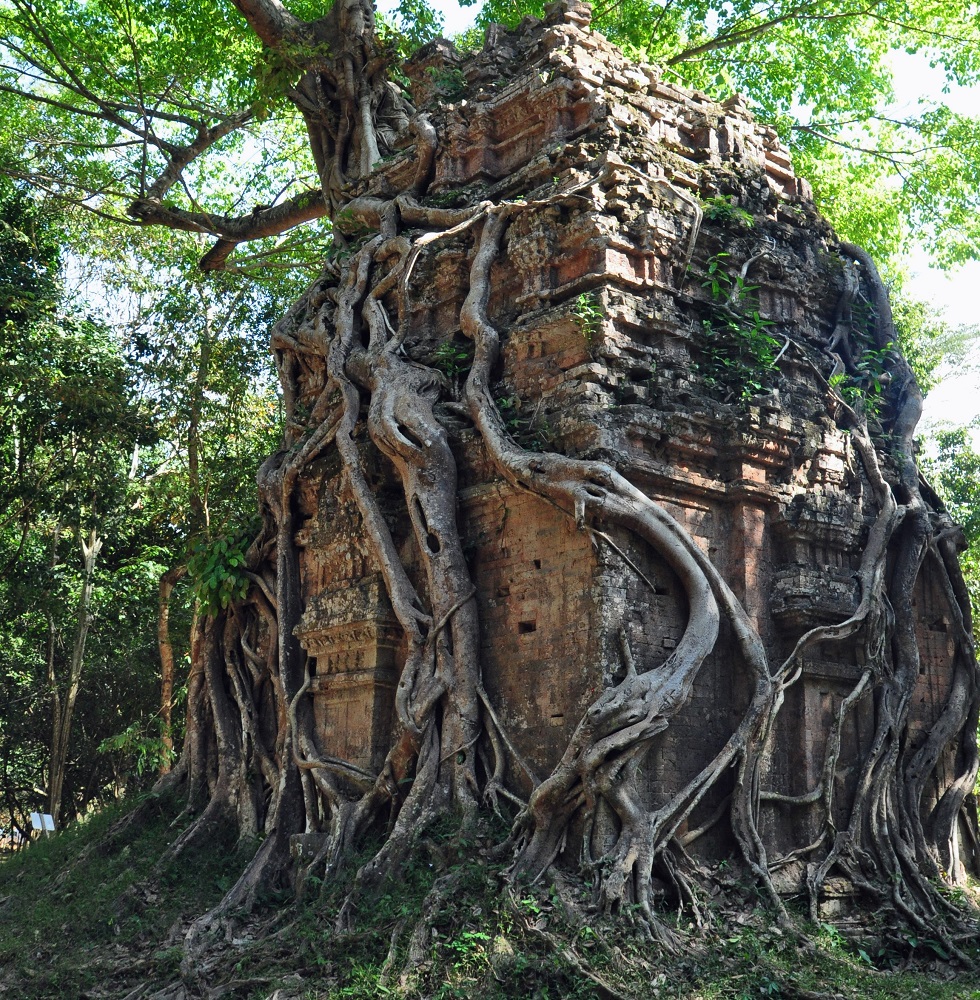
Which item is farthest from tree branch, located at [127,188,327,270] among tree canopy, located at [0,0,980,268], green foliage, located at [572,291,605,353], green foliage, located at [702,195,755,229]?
green foliage, located at [572,291,605,353]

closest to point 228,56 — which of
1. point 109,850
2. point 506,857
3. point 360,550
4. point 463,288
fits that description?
point 463,288

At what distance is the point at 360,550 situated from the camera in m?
8.09

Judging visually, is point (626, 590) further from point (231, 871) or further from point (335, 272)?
point (335, 272)

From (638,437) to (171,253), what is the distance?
414 inches

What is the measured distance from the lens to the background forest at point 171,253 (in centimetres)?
1231

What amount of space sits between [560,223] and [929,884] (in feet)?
15.8

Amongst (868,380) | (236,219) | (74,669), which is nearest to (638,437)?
(868,380)

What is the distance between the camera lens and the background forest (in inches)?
485

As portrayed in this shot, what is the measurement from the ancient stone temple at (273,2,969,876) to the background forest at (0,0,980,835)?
320 centimetres

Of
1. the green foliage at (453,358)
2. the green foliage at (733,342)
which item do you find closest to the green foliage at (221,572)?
the green foliage at (453,358)

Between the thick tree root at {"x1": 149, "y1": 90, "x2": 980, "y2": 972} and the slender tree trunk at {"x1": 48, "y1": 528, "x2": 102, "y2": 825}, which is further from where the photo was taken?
the slender tree trunk at {"x1": 48, "y1": 528, "x2": 102, "y2": 825}

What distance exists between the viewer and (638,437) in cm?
726

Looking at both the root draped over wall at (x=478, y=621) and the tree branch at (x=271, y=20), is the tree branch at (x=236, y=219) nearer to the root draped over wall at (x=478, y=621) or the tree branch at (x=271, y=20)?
the tree branch at (x=271, y=20)

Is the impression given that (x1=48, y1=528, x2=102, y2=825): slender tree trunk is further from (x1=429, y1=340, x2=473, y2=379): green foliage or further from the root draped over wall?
(x1=429, y1=340, x2=473, y2=379): green foliage
